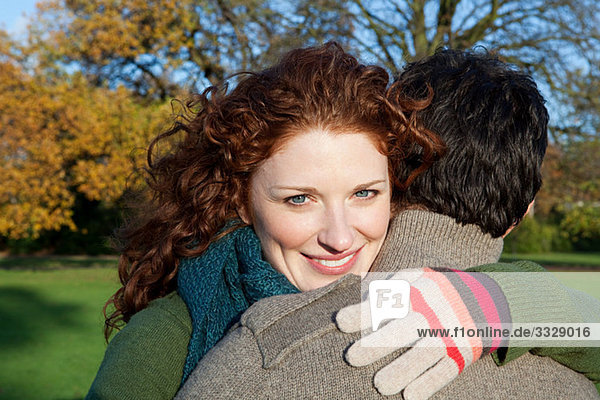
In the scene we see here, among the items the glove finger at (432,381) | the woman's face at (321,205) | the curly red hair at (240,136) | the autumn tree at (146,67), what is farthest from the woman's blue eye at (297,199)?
the autumn tree at (146,67)

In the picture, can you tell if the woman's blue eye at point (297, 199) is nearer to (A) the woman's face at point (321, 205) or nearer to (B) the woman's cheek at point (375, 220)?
(A) the woman's face at point (321, 205)

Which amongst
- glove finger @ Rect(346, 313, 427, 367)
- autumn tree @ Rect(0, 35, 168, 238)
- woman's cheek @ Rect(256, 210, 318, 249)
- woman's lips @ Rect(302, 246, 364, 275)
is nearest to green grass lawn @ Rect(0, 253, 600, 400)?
woman's lips @ Rect(302, 246, 364, 275)

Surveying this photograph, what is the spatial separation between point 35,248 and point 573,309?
87.5 ft

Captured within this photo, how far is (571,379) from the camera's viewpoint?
1712mm

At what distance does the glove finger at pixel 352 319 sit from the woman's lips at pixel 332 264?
61 centimetres

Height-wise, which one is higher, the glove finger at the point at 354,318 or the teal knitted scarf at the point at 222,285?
the glove finger at the point at 354,318

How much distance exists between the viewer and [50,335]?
9609mm

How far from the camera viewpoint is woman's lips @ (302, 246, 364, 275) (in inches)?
80.7

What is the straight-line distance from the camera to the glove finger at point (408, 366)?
1381 millimetres

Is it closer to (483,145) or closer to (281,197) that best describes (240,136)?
(281,197)

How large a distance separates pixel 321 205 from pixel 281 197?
13 cm

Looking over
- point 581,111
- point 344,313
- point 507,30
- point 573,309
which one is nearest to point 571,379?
point 573,309

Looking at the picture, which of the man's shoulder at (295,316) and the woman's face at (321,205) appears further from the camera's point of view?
the woman's face at (321,205)
